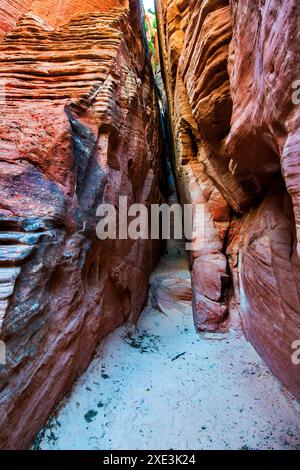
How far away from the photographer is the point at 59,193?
13.4ft

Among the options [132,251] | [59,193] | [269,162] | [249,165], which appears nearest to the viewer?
[59,193]

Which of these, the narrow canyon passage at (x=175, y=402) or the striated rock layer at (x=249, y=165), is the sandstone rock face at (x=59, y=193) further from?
the striated rock layer at (x=249, y=165)

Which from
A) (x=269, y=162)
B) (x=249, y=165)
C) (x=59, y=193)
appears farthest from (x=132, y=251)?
(x=269, y=162)

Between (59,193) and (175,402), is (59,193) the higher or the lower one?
the higher one

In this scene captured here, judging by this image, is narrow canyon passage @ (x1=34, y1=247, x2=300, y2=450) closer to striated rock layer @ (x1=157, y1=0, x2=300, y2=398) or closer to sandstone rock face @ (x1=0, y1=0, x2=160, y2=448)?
sandstone rock face @ (x1=0, y1=0, x2=160, y2=448)

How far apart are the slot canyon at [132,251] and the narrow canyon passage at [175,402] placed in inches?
1.0

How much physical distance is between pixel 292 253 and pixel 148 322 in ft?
16.4

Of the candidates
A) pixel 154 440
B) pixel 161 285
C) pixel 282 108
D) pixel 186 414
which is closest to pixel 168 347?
pixel 186 414

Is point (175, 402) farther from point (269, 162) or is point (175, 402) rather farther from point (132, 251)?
point (269, 162)

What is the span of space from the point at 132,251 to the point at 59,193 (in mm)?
3593

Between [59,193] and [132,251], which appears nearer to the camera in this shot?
[59,193]

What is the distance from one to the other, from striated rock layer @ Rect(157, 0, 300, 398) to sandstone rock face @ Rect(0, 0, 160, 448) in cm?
227

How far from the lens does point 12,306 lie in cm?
295

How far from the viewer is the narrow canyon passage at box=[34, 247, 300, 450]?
3371 mm
